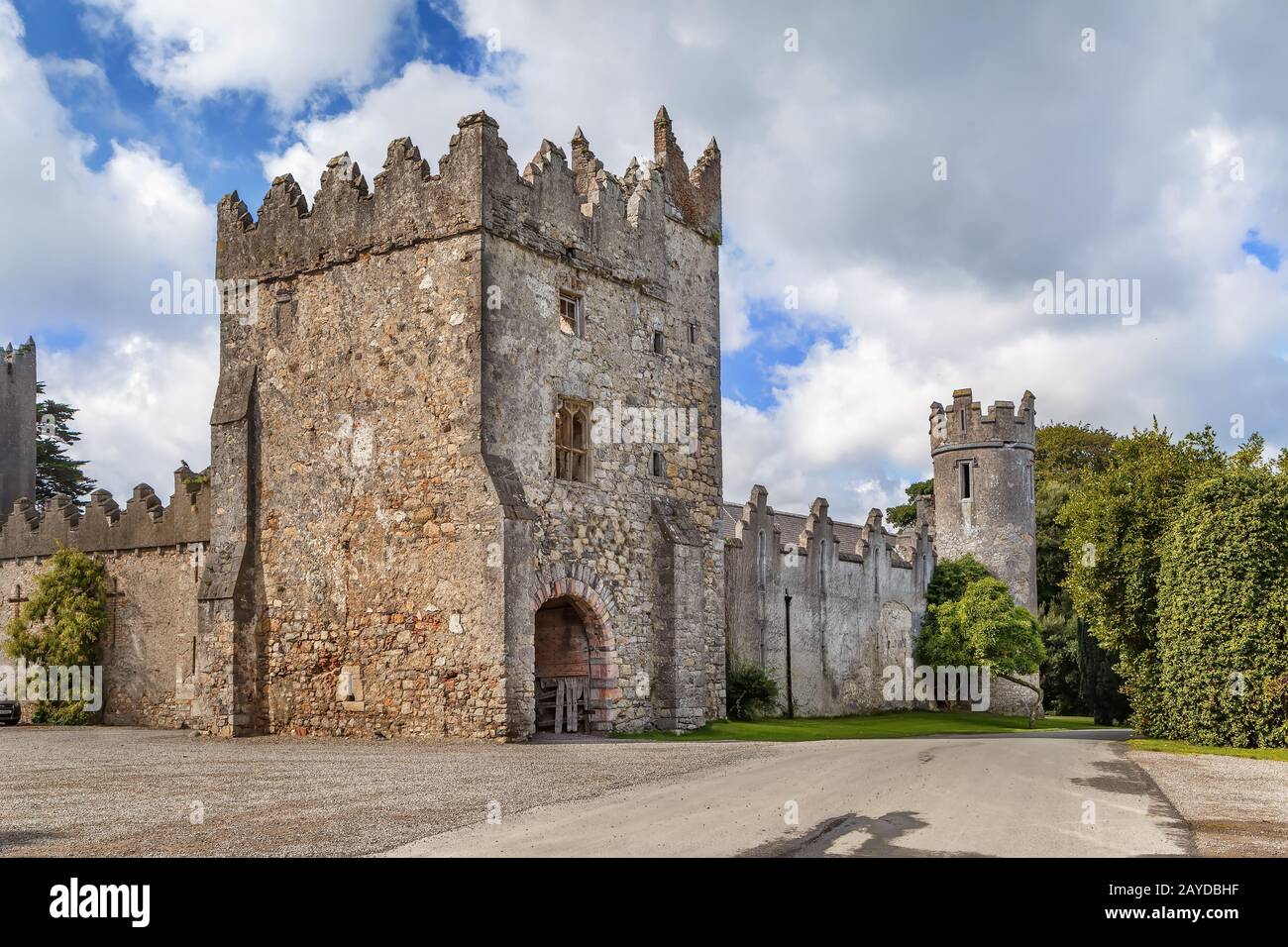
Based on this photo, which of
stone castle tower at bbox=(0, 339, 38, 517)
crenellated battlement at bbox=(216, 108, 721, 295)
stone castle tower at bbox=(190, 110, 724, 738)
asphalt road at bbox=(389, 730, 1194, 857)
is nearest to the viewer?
asphalt road at bbox=(389, 730, 1194, 857)

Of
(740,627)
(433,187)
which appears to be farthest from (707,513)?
(433,187)

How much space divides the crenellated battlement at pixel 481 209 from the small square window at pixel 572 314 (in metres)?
0.70

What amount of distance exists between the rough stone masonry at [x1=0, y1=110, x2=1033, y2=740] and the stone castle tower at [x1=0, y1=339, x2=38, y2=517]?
548 inches

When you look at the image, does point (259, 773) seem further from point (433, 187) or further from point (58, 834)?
point (433, 187)

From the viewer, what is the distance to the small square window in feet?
73.0

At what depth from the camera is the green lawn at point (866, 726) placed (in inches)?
897

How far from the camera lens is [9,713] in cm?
2755

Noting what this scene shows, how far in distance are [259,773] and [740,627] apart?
729 inches

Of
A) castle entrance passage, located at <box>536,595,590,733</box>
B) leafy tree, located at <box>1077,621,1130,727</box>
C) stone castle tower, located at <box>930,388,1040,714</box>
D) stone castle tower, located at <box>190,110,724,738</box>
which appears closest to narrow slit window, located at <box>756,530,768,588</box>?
stone castle tower, located at <box>190,110,724,738</box>

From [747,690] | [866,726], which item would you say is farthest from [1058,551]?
[747,690]

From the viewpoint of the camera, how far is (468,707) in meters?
19.4

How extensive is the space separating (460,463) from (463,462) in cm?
7

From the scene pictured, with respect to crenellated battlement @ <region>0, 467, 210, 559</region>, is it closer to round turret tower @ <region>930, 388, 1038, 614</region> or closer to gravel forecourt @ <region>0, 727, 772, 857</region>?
gravel forecourt @ <region>0, 727, 772, 857</region>

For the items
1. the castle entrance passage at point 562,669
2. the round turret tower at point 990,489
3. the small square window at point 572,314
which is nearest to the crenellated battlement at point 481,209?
the small square window at point 572,314
